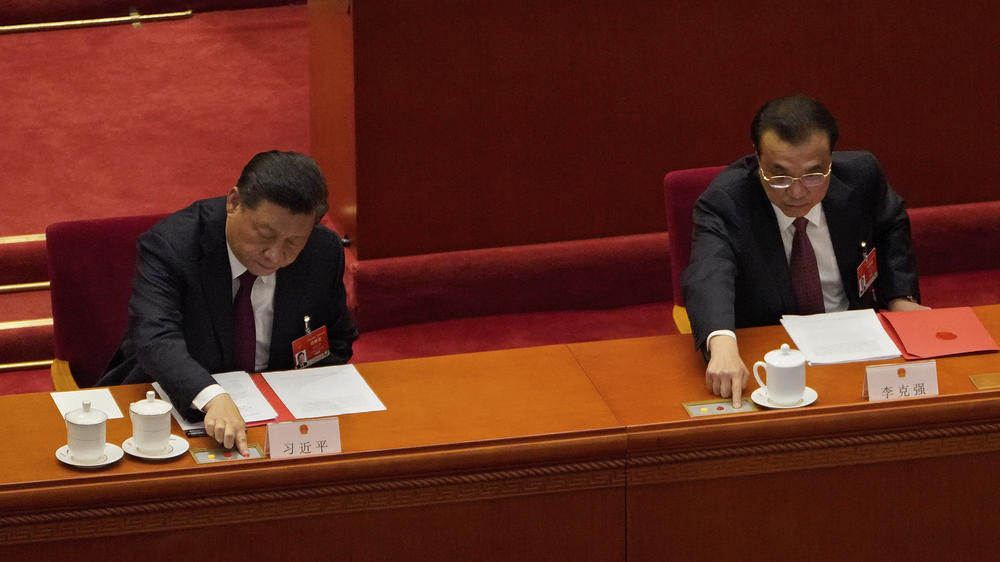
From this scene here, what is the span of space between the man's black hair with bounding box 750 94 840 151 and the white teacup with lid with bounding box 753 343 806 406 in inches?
20.0

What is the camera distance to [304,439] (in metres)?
2.79

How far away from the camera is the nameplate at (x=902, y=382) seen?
3.00m

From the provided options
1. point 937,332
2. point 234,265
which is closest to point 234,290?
point 234,265

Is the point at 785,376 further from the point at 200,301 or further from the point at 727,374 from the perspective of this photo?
the point at 200,301

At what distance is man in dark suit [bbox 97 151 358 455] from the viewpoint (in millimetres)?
2990

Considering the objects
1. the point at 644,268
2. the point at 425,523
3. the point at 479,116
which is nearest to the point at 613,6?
the point at 479,116

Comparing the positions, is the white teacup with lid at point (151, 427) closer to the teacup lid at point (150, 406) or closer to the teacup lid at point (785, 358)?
the teacup lid at point (150, 406)

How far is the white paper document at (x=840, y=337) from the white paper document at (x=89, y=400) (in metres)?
1.40

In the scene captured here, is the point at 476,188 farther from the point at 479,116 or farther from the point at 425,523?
the point at 425,523

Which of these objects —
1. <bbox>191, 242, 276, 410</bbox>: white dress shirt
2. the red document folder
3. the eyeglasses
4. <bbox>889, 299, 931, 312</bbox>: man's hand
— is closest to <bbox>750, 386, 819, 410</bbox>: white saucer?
the eyeglasses

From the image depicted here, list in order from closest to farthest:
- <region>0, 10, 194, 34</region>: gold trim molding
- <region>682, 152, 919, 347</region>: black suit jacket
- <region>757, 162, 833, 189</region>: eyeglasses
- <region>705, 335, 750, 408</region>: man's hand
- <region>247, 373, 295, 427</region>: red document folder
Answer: <region>247, 373, 295, 427</region>: red document folder → <region>705, 335, 750, 408</region>: man's hand → <region>757, 162, 833, 189</region>: eyeglasses → <region>682, 152, 919, 347</region>: black suit jacket → <region>0, 10, 194, 34</region>: gold trim molding

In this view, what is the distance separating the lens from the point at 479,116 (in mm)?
4633

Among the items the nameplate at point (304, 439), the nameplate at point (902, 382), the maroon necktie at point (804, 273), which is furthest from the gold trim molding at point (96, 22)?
the nameplate at point (902, 382)

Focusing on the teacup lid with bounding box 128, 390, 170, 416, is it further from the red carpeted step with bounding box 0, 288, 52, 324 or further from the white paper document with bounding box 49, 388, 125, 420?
the red carpeted step with bounding box 0, 288, 52, 324
